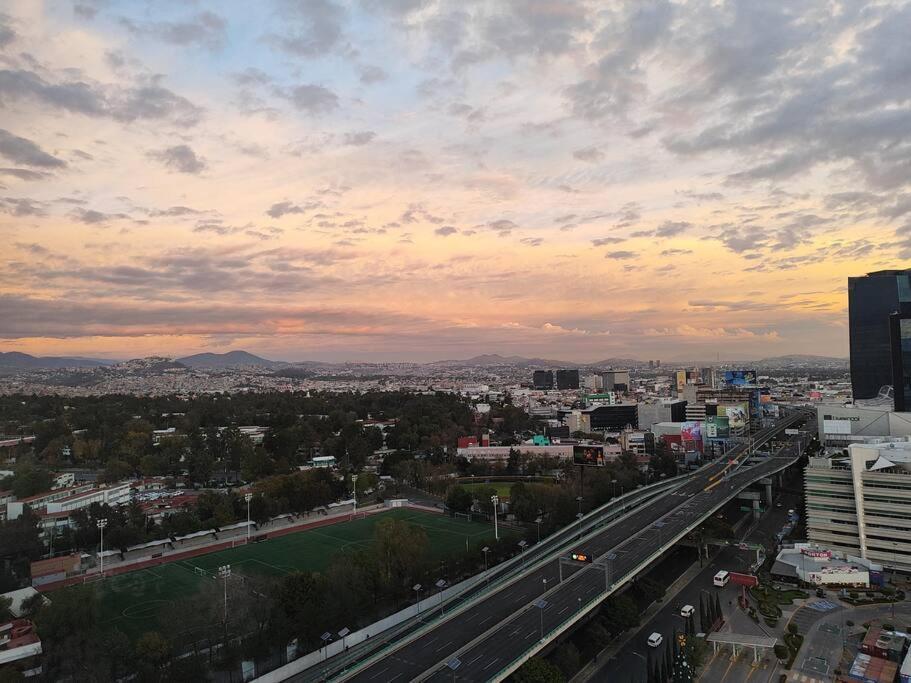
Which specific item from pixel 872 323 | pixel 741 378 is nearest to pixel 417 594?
pixel 741 378

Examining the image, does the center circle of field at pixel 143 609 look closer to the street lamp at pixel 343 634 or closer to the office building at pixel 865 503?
the street lamp at pixel 343 634

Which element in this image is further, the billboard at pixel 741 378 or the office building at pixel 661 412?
the billboard at pixel 741 378

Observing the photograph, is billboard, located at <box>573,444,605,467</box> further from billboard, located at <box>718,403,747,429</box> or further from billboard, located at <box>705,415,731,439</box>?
billboard, located at <box>718,403,747,429</box>

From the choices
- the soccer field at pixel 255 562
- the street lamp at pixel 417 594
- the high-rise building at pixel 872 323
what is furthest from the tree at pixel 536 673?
the high-rise building at pixel 872 323

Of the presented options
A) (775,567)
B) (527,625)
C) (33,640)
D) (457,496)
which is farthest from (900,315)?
(33,640)

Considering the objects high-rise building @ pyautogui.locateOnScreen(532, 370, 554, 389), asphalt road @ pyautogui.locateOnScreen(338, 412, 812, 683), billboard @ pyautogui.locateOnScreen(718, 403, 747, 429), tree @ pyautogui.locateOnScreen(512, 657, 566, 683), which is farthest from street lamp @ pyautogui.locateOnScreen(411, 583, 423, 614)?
high-rise building @ pyautogui.locateOnScreen(532, 370, 554, 389)

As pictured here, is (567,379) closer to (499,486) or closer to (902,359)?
(902,359)

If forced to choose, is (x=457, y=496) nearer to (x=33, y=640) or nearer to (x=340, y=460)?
(x=340, y=460)
